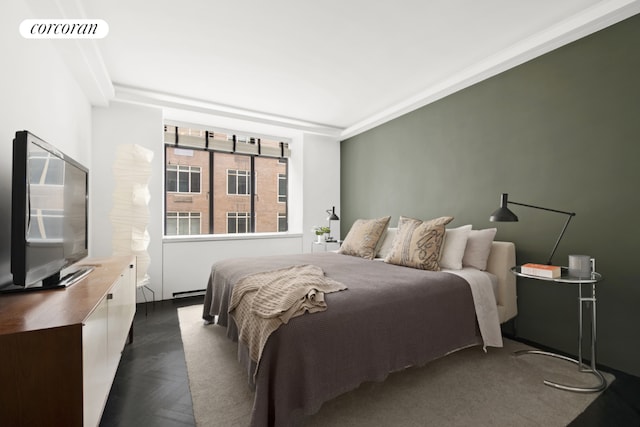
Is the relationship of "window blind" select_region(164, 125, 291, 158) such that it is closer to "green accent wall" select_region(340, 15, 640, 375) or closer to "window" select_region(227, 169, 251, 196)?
"window" select_region(227, 169, 251, 196)

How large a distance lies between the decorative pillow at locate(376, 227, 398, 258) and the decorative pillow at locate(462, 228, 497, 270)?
86 centimetres

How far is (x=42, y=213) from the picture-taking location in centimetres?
146

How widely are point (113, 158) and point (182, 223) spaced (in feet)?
4.41

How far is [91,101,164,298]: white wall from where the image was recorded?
3562 millimetres

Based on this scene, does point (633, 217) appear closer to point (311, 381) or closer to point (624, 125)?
point (624, 125)

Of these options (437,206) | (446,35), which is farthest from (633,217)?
(446,35)

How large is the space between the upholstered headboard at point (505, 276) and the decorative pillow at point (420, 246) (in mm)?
508

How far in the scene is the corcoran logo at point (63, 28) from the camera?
1934mm

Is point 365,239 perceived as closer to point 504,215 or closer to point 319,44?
point 504,215

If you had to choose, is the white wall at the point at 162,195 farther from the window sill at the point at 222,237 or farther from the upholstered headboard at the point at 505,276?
the upholstered headboard at the point at 505,276

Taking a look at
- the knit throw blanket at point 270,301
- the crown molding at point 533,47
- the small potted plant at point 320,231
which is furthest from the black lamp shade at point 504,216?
the small potted plant at point 320,231

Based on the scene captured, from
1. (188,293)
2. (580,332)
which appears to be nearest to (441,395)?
(580,332)

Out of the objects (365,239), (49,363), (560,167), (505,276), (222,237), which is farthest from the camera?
(222,237)

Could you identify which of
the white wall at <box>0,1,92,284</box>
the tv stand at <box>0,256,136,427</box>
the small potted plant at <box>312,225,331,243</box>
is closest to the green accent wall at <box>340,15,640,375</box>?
the small potted plant at <box>312,225,331,243</box>
